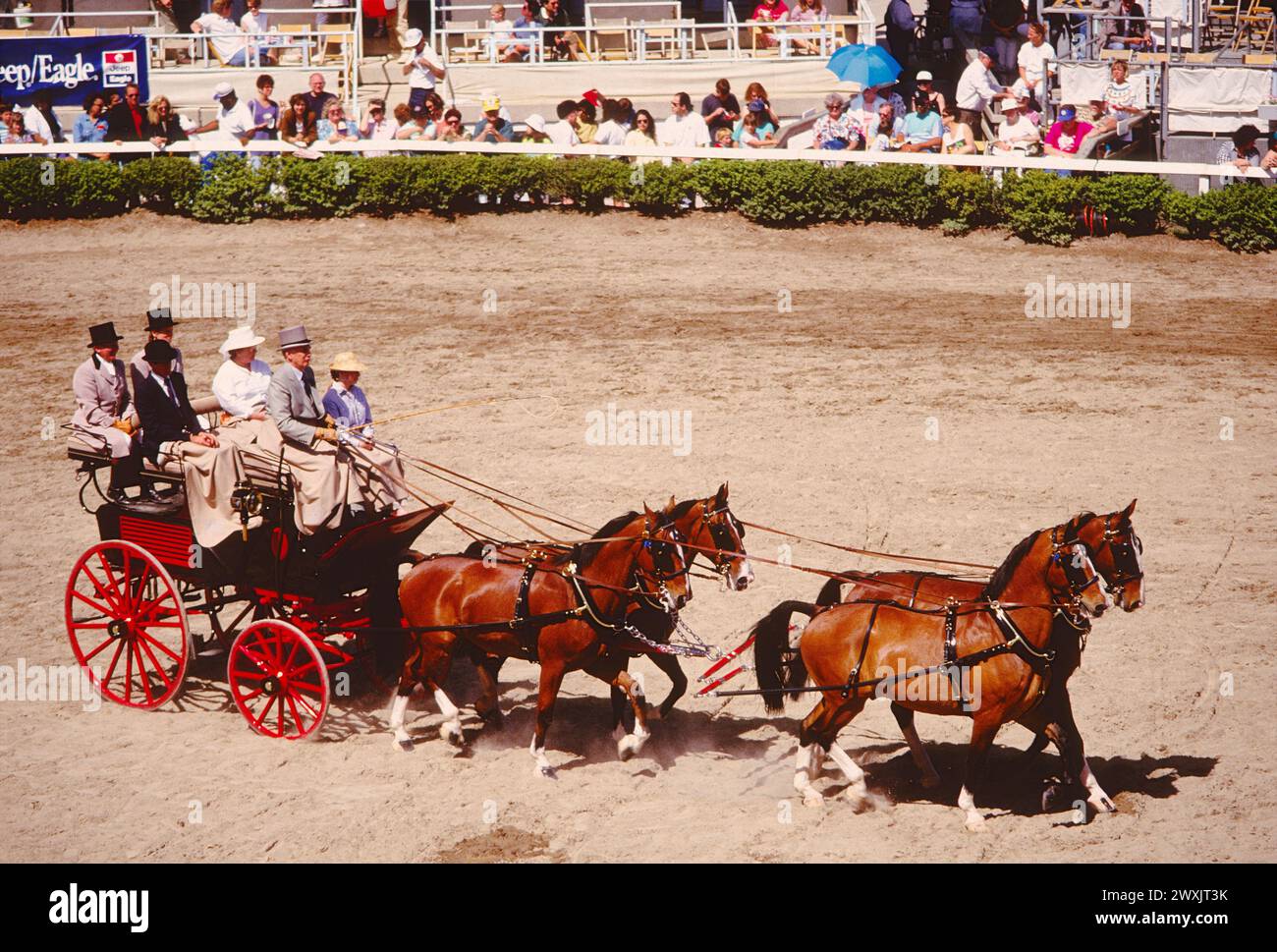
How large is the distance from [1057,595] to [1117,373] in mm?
8793

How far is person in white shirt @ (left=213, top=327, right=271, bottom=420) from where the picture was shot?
34.8 feet

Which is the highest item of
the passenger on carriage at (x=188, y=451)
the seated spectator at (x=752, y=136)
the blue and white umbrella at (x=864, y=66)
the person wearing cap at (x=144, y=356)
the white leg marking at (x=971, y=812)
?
the blue and white umbrella at (x=864, y=66)

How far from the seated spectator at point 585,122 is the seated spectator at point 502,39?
3.46 meters

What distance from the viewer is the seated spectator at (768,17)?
2559 cm

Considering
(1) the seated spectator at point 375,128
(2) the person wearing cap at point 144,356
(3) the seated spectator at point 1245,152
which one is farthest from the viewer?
(1) the seated spectator at point 375,128

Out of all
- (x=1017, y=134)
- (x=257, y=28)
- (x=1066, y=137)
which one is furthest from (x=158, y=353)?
(x=257, y=28)

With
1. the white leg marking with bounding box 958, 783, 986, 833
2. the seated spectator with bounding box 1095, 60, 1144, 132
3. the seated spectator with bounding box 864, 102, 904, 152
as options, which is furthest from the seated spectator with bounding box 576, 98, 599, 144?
the white leg marking with bounding box 958, 783, 986, 833

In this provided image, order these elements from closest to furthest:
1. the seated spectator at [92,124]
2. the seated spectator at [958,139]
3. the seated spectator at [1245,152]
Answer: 1. the seated spectator at [1245,152]
2. the seated spectator at [958,139]
3. the seated spectator at [92,124]

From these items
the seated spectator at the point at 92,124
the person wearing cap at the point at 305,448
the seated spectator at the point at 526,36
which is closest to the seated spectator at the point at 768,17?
the seated spectator at the point at 526,36

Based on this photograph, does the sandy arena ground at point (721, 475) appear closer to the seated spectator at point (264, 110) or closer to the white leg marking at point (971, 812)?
the white leg marking at point (971, 812)

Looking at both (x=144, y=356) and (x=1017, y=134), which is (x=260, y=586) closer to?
(x=144, y=356)

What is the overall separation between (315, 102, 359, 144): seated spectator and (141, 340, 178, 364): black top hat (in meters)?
11.5

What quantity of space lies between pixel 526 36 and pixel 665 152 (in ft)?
18.5

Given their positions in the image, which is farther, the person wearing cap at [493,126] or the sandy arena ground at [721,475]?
the person wearing cap at [493,126]
